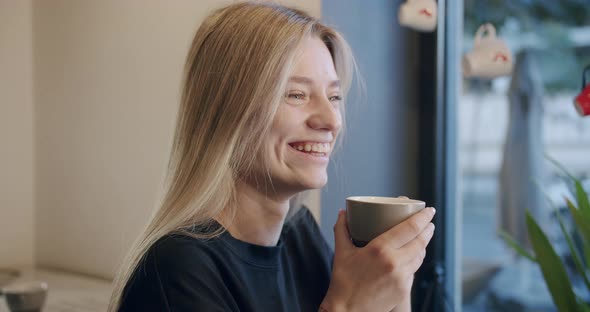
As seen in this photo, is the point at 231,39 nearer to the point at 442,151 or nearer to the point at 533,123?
the point at 442,151

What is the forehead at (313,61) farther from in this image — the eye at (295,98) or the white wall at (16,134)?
the white wall at (16,134)

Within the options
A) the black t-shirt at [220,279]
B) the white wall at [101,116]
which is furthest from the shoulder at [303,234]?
the white wall at [101,116]

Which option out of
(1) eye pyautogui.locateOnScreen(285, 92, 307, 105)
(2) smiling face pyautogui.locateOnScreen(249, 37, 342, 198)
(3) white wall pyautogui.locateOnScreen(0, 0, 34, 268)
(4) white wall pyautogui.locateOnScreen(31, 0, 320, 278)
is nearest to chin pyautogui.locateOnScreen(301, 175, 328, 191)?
(2) smiling face pyautogui.locateOnScreen(249, 37, 342, 198)

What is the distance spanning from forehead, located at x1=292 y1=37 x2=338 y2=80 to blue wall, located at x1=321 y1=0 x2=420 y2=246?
1.71 ft

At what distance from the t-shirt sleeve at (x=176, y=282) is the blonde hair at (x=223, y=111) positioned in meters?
0.03

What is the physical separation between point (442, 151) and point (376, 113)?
0.25 m

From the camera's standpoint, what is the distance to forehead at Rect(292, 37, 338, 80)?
3.05 ft

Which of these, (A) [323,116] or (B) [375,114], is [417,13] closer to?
(B) [375,114]

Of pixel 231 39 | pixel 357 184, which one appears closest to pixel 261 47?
pixel 231 39

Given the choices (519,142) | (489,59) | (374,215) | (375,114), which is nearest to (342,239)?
(374,215)

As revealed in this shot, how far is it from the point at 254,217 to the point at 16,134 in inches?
70.1

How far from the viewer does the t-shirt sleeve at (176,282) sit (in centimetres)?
77

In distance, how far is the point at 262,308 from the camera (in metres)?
0.89

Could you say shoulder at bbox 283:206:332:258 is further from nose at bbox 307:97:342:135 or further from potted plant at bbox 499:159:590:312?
potted plant at bbox 499:159:590:312
